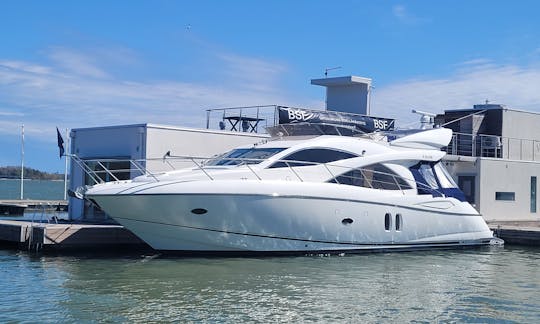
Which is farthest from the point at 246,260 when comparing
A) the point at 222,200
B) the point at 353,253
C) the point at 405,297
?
the point at 405,297

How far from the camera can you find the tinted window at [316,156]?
17212 millimetres

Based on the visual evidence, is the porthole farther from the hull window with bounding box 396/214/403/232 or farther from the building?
the building

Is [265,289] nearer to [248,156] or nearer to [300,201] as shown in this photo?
[300,201]

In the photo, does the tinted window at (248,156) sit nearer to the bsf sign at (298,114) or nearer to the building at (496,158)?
the bsf sign at (298,114)

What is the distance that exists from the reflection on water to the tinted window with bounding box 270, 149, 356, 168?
2.40 metres

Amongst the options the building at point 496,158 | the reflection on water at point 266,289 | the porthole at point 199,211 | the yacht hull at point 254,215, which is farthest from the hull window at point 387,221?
the building at point 496,158

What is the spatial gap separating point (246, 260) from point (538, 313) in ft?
22.0

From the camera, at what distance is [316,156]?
17.5 metres

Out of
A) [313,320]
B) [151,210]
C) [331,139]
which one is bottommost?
[313,320]

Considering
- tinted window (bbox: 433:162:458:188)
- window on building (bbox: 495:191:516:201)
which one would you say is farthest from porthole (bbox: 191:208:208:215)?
window on building (bbox: 495:191:516:201)

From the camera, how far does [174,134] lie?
20.4 metres

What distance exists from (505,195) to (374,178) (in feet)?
32.9

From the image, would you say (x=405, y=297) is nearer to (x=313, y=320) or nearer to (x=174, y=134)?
(x=313, y=320)

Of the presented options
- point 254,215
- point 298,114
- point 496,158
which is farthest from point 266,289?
point 496,158
